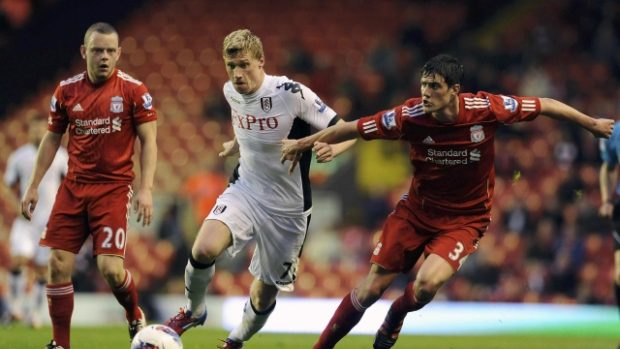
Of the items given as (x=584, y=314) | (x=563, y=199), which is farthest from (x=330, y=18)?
(x=584, y=314)

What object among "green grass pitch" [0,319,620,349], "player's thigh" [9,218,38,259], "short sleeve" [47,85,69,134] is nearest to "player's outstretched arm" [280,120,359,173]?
"short sleeve" [47,85,69,134]

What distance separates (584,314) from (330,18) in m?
11.8

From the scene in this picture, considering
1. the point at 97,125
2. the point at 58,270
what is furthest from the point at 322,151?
the point at 58,270

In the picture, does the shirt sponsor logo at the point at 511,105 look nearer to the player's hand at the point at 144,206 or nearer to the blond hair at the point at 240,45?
the blond hair at the point at 240,45

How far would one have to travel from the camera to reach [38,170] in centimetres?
839

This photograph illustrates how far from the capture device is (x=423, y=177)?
321 inches

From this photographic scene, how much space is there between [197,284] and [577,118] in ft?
9.62

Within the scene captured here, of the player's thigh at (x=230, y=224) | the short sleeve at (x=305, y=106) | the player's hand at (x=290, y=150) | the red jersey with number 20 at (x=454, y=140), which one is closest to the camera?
the player's hand at (x=290, y=150)

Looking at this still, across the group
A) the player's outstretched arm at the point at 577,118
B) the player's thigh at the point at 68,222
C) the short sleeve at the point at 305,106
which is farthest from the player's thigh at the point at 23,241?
the player's outstretched arm at the point at 577,118

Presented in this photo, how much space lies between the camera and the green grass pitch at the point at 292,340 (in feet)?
33.1

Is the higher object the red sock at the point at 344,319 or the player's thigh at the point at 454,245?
the player's thigh at the point at 454,245

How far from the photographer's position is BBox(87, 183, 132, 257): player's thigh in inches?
319

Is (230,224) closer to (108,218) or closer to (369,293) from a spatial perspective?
(108,218)

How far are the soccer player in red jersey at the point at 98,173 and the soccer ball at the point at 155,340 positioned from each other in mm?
744
